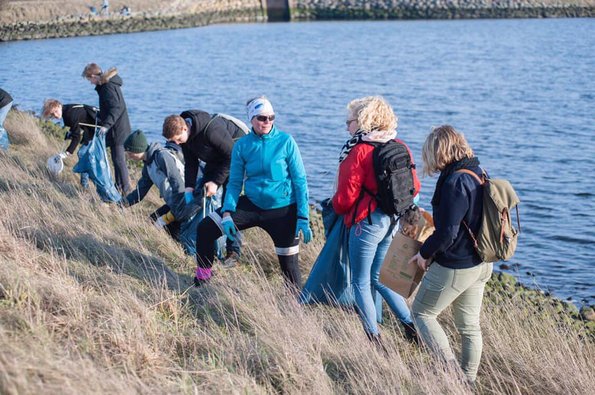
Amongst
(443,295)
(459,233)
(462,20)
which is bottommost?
(462,20)

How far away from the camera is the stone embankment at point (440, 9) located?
8338 centimetres

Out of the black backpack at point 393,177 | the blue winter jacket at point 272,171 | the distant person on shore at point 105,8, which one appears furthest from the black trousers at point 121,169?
the distant person on shore at point 105,8

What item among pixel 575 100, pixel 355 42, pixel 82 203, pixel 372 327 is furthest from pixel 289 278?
pixel 355 42

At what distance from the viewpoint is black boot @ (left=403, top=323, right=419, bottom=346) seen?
594 cm

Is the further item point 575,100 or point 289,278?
point 575,100

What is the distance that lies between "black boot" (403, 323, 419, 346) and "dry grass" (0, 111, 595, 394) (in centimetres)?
8

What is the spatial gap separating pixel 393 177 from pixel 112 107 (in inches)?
214

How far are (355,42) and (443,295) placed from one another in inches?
2113

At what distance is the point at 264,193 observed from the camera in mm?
6363

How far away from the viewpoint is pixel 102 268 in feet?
21.7

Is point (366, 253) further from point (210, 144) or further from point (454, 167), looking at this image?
point (210, 144)

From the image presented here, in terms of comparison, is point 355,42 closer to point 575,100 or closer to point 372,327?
point 575,100

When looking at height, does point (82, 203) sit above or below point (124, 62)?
above

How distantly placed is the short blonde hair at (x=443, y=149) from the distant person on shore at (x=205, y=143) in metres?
2.80
